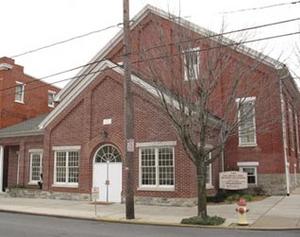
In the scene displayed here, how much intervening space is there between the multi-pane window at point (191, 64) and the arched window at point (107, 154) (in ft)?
25.6

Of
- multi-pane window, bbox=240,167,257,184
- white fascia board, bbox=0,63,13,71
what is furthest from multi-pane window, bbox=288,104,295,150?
white fascia board, bbox=0,63,13,71

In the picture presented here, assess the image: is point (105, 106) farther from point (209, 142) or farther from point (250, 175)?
point (250, 175)

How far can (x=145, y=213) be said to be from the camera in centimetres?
1847

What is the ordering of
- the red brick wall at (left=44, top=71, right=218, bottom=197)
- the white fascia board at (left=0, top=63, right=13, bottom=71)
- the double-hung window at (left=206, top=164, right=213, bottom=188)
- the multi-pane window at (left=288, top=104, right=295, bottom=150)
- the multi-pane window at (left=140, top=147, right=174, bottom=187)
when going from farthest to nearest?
the white fascia board at (left=0, top=63, right=13, bottom=71) → the multi-pane window at (left=288, top=104, right=295, bottom=150) → the double-hung window at (left=206, top=164, right=213, bottom=188) → the multi-pane window at (left=140, top=147, right=174, bottom=187) → the red brick wall at (left=44, top=71, right=218, bottom=197)

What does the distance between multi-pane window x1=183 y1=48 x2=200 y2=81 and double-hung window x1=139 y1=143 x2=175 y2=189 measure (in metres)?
5.55

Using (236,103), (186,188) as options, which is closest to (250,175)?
(186,188)

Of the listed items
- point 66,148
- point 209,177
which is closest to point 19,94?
point 66,148

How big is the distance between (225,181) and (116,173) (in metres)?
5.78

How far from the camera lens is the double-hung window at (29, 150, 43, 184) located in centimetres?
2912

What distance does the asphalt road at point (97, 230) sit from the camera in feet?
42.3

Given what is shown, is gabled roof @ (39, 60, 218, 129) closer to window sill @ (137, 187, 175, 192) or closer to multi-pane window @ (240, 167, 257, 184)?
window sill @ (137, 187, 175, 192)

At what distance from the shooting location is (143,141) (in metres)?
22.5

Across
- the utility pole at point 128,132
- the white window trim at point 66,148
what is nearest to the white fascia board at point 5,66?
the white window trim at point 66,148

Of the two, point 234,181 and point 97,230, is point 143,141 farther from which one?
point 97,230
